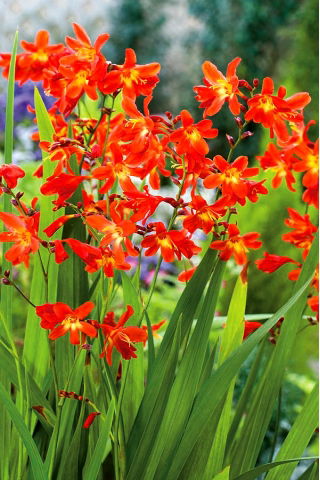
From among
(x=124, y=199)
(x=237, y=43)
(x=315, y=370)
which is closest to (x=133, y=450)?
(x=124, y=199)

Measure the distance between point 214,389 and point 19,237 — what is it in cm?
28

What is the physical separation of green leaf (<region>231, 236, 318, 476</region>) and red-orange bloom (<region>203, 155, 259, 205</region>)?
0.43 feet

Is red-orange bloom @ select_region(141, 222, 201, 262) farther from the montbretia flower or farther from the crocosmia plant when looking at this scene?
the montbretia flower

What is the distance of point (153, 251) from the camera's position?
0.85 meters

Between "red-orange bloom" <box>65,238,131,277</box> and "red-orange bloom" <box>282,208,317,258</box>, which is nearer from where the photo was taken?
"red-orange bloom" <box>65,238,131,277</box>

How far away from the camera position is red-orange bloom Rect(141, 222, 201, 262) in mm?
844

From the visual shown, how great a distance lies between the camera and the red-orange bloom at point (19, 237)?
83 centimetres

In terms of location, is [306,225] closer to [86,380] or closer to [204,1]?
[86,380]

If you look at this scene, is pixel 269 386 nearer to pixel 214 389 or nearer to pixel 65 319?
pixel 214 389

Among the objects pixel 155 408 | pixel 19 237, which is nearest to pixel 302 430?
pixel 155 408

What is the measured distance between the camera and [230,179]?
2.81 ft

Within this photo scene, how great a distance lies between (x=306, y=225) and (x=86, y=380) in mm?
343

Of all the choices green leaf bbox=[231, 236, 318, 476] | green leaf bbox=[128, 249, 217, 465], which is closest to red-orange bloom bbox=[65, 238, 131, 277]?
green leaf bbox=[128, 249, 217, 465]

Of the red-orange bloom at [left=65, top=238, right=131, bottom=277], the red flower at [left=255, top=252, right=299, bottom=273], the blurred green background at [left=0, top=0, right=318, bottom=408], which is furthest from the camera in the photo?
the blurred green background at [left=0, top=0, right=318, bottom=408]
